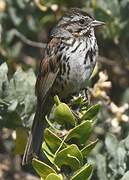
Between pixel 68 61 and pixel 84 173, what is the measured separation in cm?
162

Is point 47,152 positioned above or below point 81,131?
below

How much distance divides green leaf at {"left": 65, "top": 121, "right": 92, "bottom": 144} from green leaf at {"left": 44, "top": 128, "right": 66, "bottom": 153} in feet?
0.15

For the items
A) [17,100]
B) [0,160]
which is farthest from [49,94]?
[0,160]

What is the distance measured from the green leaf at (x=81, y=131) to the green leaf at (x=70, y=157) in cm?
9

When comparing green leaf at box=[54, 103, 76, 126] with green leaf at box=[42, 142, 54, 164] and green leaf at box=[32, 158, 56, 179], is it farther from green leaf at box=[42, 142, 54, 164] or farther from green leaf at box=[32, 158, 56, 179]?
green leaf at box=[32, 158, 56, 179]

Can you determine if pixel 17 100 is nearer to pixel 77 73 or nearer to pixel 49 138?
pixel 77 73

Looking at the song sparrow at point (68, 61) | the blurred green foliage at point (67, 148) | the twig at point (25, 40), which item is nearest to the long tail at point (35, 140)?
the song sparrow at point (68, 61)

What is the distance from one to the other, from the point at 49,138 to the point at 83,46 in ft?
5.20

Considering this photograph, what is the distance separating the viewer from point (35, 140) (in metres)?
4.81

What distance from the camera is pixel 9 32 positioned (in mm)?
6180

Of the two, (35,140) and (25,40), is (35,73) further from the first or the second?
(35,140)

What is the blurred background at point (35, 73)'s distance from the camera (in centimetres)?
468

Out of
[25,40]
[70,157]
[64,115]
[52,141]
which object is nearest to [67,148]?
[70,157]

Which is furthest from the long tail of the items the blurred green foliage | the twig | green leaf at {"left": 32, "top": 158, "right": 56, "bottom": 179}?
the twig
